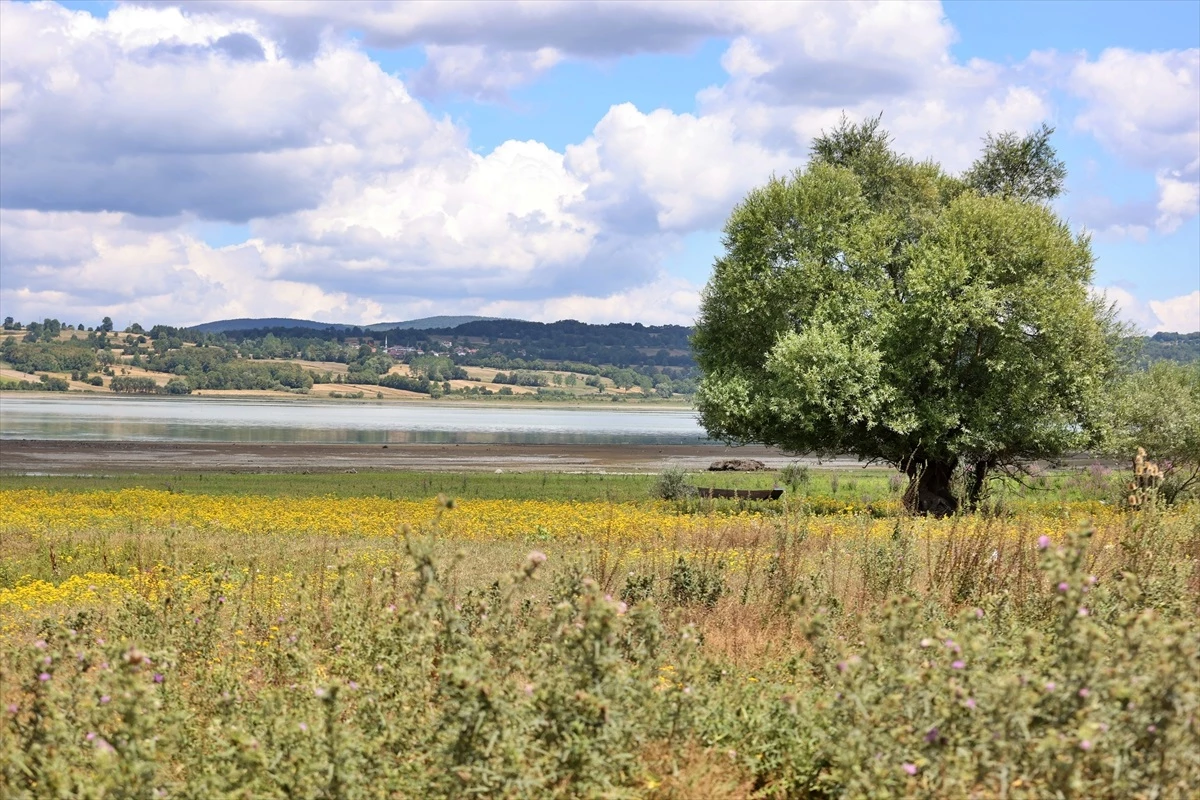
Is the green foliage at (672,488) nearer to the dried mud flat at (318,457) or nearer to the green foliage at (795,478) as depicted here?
the green foliage at (795,478)

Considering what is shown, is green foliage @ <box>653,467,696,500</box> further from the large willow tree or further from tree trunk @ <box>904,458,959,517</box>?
tree trunk @ <box>904,458,959,517</box>

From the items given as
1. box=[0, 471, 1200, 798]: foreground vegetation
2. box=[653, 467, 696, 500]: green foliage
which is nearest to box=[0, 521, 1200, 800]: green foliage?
box=[0, 471, 1200, 798]: foreground vegetation

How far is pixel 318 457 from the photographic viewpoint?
70000 millimetres

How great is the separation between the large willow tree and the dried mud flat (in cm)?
2934

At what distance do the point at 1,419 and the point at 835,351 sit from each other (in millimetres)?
108524

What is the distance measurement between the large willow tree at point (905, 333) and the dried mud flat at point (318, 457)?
29.3 metres

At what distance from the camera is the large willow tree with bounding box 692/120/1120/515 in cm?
3300

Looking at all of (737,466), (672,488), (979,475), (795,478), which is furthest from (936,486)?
(737,466)

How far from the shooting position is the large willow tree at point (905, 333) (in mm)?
33000

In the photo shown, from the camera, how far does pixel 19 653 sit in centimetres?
946

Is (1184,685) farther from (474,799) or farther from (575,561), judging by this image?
(575,561)

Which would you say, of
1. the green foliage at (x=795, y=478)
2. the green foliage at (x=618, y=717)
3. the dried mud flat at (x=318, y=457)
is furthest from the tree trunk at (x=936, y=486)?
the dried mud flat at (x=318, y=457)

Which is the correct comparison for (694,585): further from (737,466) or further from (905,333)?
(737,466)

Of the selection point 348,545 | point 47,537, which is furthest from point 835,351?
point 47,537
